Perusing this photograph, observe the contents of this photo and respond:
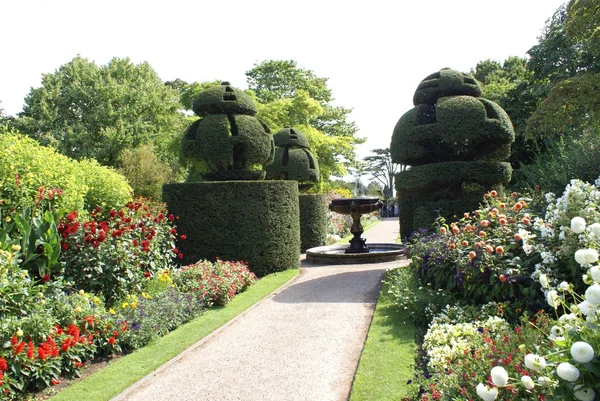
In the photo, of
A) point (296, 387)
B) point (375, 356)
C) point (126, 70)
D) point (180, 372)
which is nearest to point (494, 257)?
point (375, 356)

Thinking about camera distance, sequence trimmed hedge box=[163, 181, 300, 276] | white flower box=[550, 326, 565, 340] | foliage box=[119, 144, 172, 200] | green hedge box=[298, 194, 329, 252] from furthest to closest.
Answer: foliage box=[119, 144, 172, 200], green hedge box=[298, 194, 329, 252], trimmed hedge box=[163, 181, 300, 276], white flower box=[550, 326, 565, 340]

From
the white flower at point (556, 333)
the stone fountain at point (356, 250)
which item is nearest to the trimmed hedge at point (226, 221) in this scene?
the stone fountain at point (356, 250)

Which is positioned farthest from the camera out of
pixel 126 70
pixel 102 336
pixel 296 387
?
pixel 126 70

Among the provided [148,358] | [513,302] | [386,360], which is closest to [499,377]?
[386,360]

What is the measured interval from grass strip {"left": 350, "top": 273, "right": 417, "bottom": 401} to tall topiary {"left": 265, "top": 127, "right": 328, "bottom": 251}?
8457mm

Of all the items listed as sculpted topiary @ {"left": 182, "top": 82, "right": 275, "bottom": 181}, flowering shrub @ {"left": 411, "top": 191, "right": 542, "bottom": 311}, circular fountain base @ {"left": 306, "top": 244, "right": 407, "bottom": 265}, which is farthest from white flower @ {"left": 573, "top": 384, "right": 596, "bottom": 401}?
circular fountain base @ {"left": 306, "top": 244, "right": 407, "bottom": 265}

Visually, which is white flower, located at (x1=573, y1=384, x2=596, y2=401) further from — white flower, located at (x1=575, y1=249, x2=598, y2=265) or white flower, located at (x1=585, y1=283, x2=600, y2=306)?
white flower, located at (x1=575, y1=249, x2=598, y2=265)

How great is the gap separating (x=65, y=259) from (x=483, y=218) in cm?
623

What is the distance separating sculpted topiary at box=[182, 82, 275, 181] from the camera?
11.4 m

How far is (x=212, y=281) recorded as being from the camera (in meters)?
8.22

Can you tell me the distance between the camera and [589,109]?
13.7 meters

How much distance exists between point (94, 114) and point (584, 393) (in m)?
29.5

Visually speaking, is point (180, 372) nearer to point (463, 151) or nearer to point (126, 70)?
point (463, 151)

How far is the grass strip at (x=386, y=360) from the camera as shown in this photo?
432 cm
